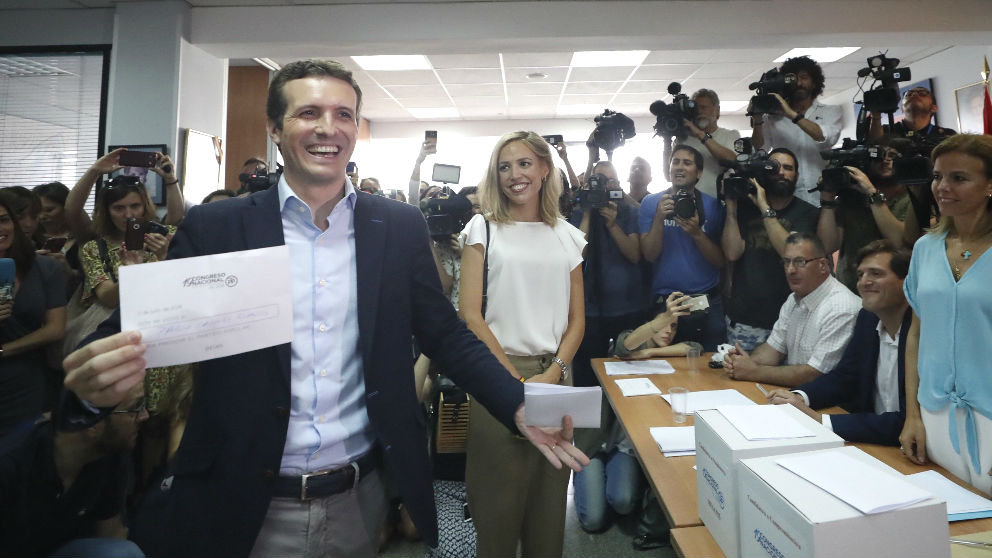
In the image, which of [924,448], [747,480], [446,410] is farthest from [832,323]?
[446,410]

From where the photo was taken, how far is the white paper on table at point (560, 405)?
93 centimetres

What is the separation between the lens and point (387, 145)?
9.00 m

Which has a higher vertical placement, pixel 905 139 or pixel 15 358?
pixel 905 139

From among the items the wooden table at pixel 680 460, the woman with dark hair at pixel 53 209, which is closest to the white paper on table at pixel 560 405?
the wooden table at pixel 680 460

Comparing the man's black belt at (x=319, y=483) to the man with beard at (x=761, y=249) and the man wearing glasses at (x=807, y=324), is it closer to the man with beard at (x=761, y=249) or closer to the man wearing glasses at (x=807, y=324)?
the man wearing glasses at (x=807, y=324)

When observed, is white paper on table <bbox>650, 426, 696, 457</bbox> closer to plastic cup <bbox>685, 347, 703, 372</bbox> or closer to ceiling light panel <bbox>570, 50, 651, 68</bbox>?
plastic cup <bbox>685, 347, 703, 372</bbox>

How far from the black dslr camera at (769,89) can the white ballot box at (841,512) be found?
2.42 meters

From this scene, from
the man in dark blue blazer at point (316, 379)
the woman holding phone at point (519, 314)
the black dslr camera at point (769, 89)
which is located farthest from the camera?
the black dslr camera at point (769, 89)

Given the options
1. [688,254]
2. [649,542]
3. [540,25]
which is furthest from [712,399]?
[540,25]

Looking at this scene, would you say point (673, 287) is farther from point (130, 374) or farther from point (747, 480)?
point (130, 374)

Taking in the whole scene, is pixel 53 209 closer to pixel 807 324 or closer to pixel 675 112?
pixel 675 112

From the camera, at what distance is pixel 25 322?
7.44ft

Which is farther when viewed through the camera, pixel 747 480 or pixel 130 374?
pixel 747 480

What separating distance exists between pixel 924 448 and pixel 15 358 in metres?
3.46
